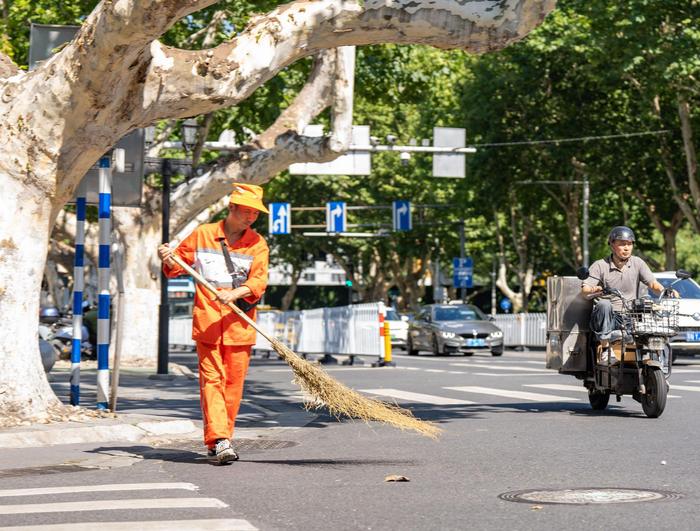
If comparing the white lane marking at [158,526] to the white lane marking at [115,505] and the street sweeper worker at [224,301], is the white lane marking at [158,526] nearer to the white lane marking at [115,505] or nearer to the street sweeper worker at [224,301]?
the white lane marking at [115,505]

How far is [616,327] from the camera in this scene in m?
13.2

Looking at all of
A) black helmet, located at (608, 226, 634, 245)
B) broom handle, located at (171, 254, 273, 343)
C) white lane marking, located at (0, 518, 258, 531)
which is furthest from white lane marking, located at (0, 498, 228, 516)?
black helmet, located at (608, 226, 634, 245)

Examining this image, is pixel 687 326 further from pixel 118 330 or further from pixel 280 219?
pixel 280 219

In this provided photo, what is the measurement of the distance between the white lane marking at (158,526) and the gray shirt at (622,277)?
7195 mm

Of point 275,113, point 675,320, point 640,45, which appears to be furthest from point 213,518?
point 640,45

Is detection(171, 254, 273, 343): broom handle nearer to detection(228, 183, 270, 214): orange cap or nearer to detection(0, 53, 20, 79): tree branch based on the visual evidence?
detection(228, 183, 270, 214): orange cap

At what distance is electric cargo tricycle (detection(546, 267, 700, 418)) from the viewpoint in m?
12.7

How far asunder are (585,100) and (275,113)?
23311 millimetres

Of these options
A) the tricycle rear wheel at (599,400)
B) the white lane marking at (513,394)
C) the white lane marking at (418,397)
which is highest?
the tricycle rear wheel at (599,400)

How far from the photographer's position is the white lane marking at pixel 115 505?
23.4ft

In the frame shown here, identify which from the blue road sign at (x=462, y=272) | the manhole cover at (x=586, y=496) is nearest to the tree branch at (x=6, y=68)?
the manhole cover at (x=586, y=496)

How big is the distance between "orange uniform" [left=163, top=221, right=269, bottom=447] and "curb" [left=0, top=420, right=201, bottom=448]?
201 centimetres

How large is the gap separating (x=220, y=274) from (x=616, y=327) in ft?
15.7

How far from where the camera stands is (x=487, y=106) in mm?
49906
